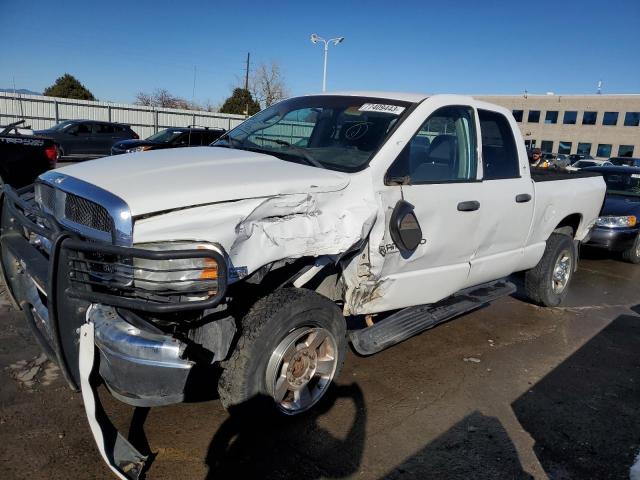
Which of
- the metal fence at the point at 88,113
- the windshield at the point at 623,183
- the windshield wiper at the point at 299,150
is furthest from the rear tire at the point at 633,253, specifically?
the metal fence at the point at 88,113

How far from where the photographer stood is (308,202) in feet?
9.66

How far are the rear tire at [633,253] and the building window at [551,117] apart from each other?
183ft

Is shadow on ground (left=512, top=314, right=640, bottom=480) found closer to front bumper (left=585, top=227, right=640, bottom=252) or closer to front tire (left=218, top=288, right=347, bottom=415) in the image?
front tire (left=218, top=288, right=347, bottom=415)

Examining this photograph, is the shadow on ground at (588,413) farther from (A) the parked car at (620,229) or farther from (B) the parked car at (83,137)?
(B) the parked car at (83,137)

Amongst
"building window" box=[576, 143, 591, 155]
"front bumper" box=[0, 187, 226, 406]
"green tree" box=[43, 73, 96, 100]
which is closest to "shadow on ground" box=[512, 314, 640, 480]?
"front bumper" box=[0, 187, 226, 406]

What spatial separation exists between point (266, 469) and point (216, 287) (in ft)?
3.50

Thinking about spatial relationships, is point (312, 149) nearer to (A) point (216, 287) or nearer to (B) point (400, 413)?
(A) point (216, 287)

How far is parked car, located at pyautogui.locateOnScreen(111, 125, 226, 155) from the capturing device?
14273mm

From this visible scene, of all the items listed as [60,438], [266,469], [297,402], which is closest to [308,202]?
[297,402]

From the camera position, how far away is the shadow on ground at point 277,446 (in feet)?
9.05

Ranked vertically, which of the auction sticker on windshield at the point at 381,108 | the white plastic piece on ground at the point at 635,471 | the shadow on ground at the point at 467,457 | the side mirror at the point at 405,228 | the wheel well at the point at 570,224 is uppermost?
the auction sticker on windshield at the point at 381,108

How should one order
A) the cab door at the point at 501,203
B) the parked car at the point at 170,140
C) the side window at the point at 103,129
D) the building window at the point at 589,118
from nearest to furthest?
1. the cab door at the point at 501,203
2. the parked car at the point at 170,140
3. the side window at the point at 103,129
4. the building window at the point at 589,118

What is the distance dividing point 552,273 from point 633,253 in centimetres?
419

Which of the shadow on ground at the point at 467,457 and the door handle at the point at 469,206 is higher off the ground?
the door handle at the point at 469,206
